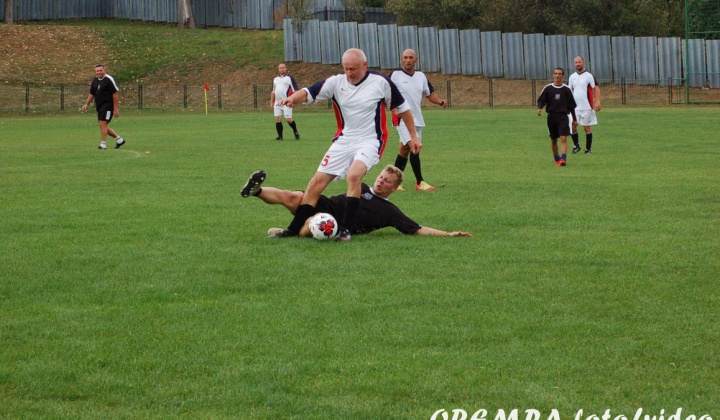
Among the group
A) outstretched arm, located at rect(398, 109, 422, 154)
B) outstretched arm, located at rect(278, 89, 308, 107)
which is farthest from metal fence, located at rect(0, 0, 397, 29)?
outstretched arm, located at rect(278, 89, 308, 107)

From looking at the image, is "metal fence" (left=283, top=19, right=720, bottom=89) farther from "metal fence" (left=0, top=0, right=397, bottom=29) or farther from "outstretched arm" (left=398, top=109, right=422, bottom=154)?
"outstretched arm" (left=398, top=109, right=422, bottom=154)

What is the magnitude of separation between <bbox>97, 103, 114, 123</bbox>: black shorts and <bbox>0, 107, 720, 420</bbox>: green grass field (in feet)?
34.2

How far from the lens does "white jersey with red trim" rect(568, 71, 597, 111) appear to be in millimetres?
24172

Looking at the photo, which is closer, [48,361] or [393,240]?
[48,361]

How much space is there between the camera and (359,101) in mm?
10742

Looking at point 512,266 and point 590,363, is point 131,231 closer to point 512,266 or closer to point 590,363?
point 512,266

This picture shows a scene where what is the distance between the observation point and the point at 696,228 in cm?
1061

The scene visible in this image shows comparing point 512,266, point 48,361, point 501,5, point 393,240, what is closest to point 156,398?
point 48,361

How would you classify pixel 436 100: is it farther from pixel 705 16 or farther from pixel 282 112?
pixel 705 16

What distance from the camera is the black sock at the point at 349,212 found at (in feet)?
33.5

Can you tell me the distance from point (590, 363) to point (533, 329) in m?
0.78

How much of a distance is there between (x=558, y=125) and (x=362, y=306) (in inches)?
545

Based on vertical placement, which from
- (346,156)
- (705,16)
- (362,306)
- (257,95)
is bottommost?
(362,306)

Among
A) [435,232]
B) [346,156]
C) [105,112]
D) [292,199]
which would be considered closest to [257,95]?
[105,112]
